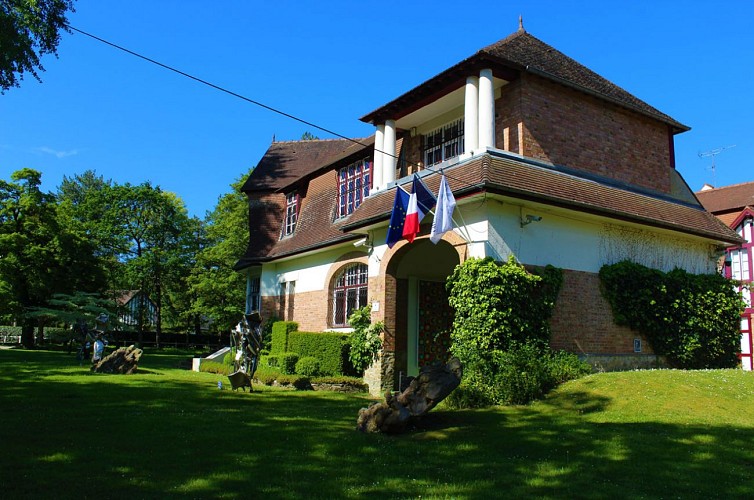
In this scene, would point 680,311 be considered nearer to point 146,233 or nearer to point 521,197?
point 521,197

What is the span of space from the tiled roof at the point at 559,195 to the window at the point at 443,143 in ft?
6.64

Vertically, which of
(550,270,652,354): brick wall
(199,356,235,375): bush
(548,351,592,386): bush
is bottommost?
(199,356,235,375): bush

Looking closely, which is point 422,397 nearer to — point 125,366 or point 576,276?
point 576,276

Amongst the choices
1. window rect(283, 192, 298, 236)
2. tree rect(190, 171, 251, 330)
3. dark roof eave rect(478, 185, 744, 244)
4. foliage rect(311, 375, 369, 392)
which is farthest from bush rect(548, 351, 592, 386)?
tree rect(190, 171, 251, 330)

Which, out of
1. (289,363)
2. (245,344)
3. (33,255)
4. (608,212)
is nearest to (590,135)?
(608,212)

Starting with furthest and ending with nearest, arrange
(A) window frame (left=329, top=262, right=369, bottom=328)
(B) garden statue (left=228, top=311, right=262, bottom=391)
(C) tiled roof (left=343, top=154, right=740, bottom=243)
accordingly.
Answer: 1. (A) window frame (left=329, top=262, right=369, bottom=328)
2. (B) garden statue (left=228, top=311, right=262, bottom=391)
3. (C) tiled roof (left=343, top=154, right=740, bottom=243)

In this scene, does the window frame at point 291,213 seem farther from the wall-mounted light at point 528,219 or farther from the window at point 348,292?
the wall-mounted light at point 528,219

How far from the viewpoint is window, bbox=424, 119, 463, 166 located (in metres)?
16.7

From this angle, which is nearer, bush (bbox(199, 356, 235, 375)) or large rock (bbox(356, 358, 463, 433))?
large rock (bbox(356, 358, 463, 433))

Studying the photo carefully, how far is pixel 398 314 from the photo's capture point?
16.5m

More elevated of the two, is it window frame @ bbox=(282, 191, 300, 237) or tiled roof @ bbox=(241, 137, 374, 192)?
tiled roof @ bbox=(241, 137, 374, 192)

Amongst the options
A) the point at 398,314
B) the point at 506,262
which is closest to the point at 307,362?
the point at 398,314

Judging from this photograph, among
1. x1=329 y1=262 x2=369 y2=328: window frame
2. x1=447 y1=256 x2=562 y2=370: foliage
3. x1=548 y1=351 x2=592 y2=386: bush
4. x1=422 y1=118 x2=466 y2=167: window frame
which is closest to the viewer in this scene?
x1=548 y1=351 x2=592 y2=386: bush

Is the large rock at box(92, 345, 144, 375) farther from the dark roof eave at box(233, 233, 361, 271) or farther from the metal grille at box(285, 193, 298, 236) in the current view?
the metal grille at box(285, 193, 298, 236)
